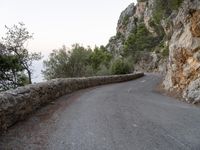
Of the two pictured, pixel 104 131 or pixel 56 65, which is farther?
pixel 56 65

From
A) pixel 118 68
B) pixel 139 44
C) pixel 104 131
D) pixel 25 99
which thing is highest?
pixel 139 44

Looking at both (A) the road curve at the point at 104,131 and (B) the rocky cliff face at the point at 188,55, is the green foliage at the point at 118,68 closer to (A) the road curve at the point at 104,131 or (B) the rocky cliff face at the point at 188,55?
(B) the rocky cliff face at the point at 188,55

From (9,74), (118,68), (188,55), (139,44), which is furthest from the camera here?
(139,44)

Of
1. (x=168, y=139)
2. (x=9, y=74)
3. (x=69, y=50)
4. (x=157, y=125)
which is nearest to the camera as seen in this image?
(x=168, y=139)

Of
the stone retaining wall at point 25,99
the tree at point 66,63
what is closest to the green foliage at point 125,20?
the tree at point 66,63

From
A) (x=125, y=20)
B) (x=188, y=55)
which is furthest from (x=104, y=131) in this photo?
(x=125, y=20)

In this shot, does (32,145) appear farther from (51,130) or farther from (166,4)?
(166,4)

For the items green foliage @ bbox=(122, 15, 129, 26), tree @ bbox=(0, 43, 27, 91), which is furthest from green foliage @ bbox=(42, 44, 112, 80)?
green foliage @ bbox=(122, 15, 129, 26)

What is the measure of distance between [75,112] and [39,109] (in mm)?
1567

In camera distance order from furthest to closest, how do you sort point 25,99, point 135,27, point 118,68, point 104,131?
point 135,27
point 118,68
point 25,99
point 104,131

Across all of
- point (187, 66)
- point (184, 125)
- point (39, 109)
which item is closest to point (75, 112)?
point (39, 109)

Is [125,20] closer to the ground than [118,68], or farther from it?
farther from it

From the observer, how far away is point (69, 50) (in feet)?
163

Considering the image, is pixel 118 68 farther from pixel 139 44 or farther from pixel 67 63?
pixel 139 44
